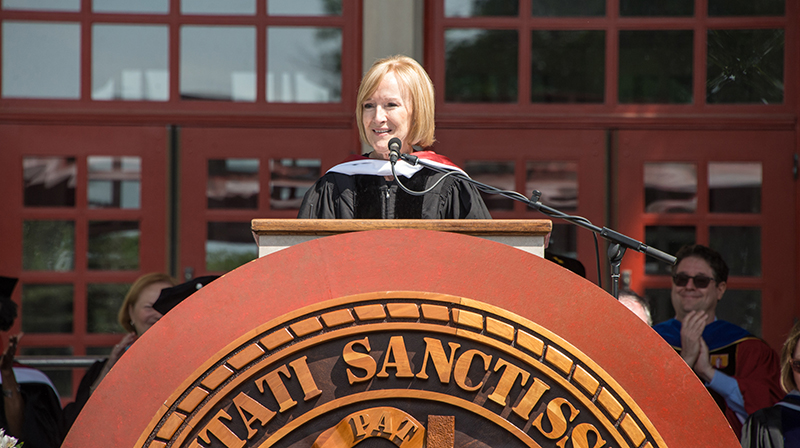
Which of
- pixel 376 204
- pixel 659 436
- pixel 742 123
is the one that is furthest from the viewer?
pixel 742 123

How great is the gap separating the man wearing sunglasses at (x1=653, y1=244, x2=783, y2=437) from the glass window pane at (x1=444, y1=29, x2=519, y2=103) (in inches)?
64.6

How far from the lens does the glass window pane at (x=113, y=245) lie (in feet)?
14.9

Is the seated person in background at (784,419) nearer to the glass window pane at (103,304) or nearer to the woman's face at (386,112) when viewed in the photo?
the woman's face at (386,112)

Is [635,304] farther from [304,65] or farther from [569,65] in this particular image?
[304,65]

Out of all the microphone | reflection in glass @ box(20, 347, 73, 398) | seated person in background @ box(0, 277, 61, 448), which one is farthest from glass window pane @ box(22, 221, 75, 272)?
the microphone

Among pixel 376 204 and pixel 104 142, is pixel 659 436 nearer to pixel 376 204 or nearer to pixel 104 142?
pixel 376 204

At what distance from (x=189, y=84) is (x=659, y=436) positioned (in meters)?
3.81

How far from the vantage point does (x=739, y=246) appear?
4.50 metres

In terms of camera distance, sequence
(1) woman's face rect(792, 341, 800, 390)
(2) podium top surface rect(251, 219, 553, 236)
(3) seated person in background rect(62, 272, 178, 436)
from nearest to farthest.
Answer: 1. (2) podium top surface rect(251, 219, 553, 236)
2. (1) woman's face rect(792, 341, 800, 390)
3. (3) seated person in background rect(62, 272, 178, 436)

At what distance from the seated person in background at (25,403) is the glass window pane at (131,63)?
1.64 metres

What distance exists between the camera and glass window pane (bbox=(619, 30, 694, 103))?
14.7 ft

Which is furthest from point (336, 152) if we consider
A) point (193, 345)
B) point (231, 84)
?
point (193, 345)

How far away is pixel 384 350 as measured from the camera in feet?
5.09

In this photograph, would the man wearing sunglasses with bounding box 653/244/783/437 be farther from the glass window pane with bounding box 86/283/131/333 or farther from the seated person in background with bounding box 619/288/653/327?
the glass window pane with bounding box 86/283/131/333
